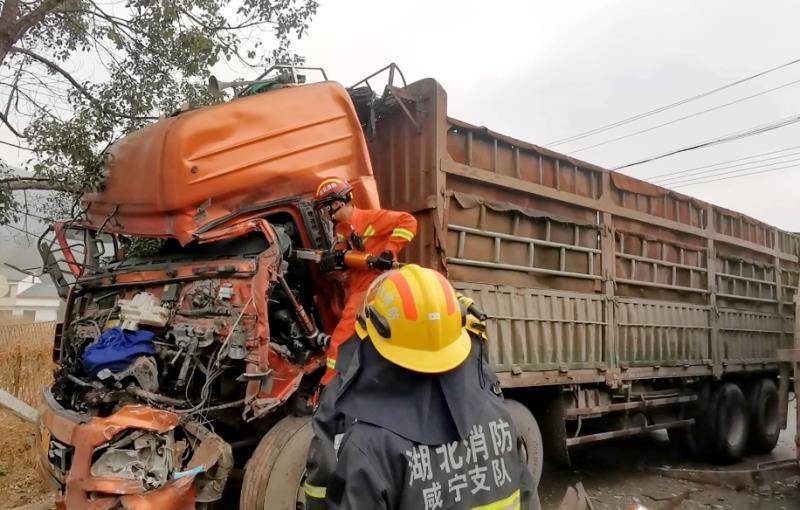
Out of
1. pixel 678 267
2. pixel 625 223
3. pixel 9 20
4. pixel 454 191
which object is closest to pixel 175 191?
pixel 454 191

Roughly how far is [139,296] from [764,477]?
5.55 m

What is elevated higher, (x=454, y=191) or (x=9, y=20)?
(x=9, y=20)

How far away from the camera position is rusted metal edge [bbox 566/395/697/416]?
16.0 ft

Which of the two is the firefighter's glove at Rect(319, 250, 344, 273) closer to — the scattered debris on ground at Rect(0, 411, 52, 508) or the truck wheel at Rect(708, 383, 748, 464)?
the scattered debris on ground at Rect(0, 411, 52, 508)

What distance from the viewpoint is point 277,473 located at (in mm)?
2963

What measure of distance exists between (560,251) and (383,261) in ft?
6.87

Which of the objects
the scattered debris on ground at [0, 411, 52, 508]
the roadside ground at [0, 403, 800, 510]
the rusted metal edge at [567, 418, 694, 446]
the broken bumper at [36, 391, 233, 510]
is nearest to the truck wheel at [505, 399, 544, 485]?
the rusted metal edge at [567, 418, 694, 446]

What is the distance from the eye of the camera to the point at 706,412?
6.64 meters

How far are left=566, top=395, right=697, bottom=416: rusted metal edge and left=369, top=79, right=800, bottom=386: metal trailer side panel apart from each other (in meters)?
0.26

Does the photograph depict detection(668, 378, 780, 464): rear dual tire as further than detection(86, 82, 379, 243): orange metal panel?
Yes

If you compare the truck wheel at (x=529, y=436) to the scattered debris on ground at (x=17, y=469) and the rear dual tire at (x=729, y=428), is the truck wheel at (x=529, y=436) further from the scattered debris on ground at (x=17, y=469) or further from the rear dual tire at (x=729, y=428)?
the scattered debris on ground at (x=17, y=469)

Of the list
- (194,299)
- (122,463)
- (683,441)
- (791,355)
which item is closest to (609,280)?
(791,355)

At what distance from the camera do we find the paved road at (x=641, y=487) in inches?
203

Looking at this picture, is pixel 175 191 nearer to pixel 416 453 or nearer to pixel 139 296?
pixel 139 296
